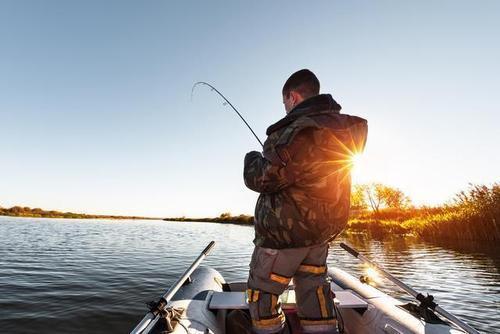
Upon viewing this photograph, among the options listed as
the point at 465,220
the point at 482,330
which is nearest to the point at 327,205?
the point at 482,330

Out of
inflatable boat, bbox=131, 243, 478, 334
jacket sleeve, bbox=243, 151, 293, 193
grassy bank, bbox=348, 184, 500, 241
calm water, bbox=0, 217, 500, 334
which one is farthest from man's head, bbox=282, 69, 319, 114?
grassy bank, bbox=348, 184, 500, 241

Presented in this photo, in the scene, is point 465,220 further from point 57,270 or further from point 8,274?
point 8,274

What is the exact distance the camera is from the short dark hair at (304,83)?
2.58m

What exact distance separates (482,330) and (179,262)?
379 inches

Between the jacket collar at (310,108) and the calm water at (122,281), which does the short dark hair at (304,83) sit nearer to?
the jacket collar at (310,108)

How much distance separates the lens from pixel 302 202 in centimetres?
233

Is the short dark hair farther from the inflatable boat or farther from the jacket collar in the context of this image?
the inflatable boat

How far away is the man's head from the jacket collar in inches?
5.4

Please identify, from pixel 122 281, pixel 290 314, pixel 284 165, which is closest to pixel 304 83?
pixel 284 165

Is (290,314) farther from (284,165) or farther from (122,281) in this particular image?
(122,281)

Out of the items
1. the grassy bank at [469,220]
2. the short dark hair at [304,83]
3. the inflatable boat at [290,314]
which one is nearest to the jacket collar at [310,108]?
the short dark hair at [304,83]

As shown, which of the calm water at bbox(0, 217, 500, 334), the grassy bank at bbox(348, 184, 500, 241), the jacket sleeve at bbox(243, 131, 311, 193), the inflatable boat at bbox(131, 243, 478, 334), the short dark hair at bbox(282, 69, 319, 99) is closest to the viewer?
the jacket sleeve at bbox(243, 131, 311, 193)

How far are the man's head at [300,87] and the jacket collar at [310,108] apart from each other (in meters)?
0.14

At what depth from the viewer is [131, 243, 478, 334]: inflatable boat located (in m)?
3.06
